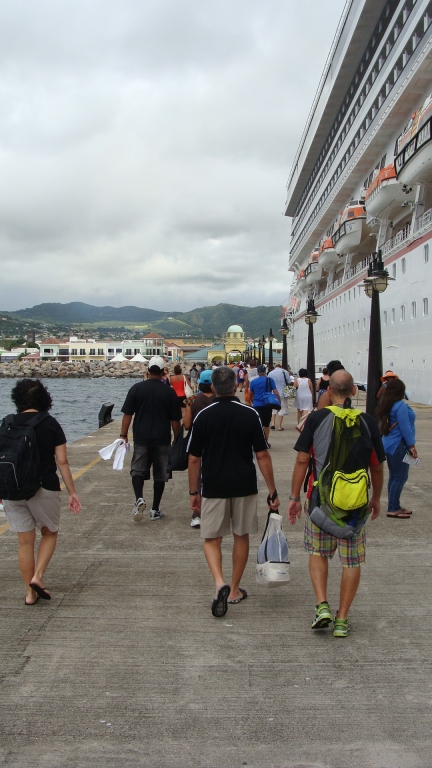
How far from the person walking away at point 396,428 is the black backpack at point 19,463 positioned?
4.01m

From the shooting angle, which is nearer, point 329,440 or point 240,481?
point 329,440

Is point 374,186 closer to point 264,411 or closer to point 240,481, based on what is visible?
point 264,411

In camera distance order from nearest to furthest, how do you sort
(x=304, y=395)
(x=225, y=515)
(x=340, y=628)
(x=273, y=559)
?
1. (x=340, y=628)
2. (x=273, y=559)
3. (x=225, y=515)
4. (x=304, y=395)

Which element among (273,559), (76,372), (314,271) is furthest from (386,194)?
(76,372)

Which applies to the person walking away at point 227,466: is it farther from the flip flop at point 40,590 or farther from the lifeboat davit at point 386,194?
the lifeboat davit at point 386,194

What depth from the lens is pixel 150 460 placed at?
7688 mm

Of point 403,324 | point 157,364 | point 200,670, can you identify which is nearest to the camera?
point 200,670

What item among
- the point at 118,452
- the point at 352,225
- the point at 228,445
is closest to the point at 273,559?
the point at 228,445

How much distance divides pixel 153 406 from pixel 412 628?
12.9 feet

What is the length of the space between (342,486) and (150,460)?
3.87m

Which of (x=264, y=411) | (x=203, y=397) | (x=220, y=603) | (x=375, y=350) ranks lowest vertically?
(x=220, y=603)

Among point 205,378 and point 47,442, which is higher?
point 205,378

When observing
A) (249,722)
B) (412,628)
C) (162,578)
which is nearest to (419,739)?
(249,722)

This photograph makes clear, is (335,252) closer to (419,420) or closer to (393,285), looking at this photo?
(393,285)
